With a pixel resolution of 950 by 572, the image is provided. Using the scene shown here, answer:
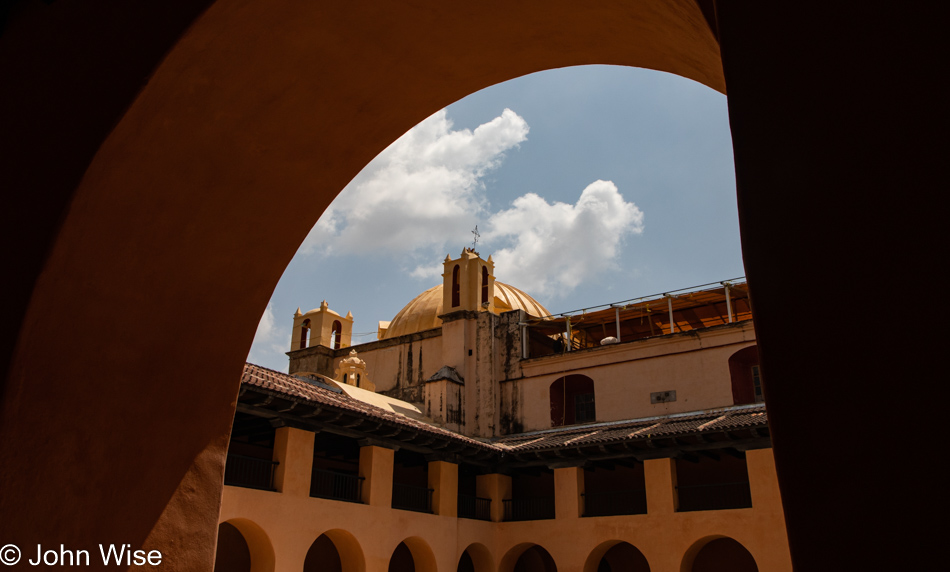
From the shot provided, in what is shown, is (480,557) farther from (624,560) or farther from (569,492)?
(624,560)

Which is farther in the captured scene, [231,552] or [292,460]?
[231,552]

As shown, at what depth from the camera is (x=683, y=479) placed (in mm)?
19547

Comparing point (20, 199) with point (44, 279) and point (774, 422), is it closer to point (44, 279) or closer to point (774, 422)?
point (44, 279)

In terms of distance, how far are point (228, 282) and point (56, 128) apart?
114 centimetres

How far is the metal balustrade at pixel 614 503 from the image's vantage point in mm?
18438

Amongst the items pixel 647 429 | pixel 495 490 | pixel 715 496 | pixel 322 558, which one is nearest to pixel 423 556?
pixel 495 490

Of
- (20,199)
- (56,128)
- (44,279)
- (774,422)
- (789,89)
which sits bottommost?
(774,422)

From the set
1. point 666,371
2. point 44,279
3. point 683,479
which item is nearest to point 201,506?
point 44,279

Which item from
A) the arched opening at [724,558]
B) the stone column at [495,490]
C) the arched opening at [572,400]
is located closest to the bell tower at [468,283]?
the arched opening at [572,400]

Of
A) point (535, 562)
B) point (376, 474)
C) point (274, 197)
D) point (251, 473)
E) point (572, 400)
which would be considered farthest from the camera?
point (572, 400)

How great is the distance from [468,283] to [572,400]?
18.7 feet

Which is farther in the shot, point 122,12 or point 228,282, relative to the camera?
point 228,282

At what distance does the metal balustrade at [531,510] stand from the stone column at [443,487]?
212 cm

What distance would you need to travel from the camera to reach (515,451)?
1895 centimetres
